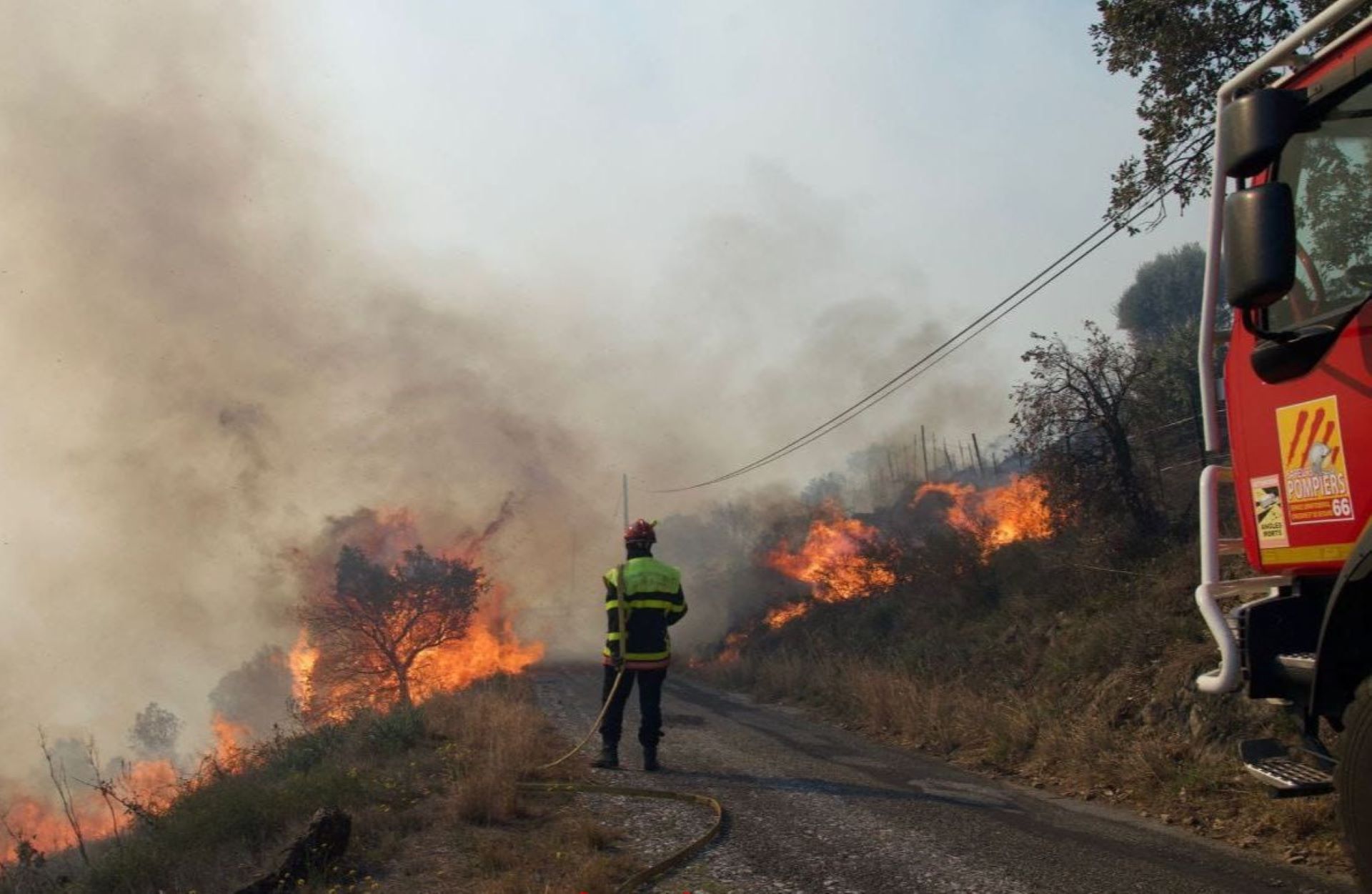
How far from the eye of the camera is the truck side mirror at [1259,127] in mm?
3043

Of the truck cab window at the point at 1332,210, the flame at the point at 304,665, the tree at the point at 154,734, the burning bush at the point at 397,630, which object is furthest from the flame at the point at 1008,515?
the tree at the point at 154,734

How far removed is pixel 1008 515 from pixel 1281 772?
15.1 meters

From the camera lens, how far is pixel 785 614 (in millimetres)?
→ 23734

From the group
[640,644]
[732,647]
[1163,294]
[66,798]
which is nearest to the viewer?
[66,798]

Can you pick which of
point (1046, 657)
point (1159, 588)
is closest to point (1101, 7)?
point (1159, 588)

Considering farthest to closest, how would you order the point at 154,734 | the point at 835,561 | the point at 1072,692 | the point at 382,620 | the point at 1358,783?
the point at 154,734 < the point at 382,620 < the point at 835,561 < the point at 1072,692 < the point at 1358,783

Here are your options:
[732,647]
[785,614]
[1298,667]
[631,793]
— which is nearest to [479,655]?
[732,647]

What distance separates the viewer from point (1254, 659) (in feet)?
11.8

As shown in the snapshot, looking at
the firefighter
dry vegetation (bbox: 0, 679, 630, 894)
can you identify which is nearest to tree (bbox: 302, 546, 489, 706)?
dry vegetation (bbox: 0, 679, 630, 894)

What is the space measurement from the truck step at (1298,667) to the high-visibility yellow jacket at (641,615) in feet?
15.9

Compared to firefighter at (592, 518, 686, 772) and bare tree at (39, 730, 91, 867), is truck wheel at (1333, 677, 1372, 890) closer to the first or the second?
firefighter at (592, 518, 686, 772)

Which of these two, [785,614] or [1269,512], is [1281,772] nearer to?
[1269,512]

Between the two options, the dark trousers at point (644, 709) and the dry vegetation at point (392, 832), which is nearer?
the dry vegetation at point (392, 832)

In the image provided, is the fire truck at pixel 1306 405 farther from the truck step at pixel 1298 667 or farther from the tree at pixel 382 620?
the tree at pixel 382 620
